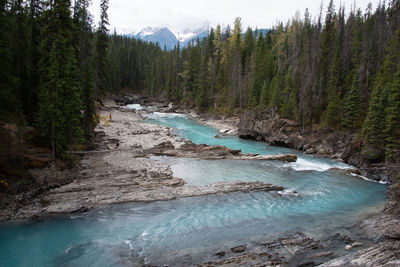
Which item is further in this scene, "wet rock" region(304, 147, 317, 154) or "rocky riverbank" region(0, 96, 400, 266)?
"wet rock" region(304, 147, 317, 154)

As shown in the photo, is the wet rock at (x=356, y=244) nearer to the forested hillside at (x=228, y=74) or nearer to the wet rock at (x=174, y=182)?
the forested hillside at (x=228, y=74)

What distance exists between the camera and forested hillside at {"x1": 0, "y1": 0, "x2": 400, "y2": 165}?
18156 mm

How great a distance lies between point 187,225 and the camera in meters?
13.5

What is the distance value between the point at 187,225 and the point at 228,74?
54341 mm

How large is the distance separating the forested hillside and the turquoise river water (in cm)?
626

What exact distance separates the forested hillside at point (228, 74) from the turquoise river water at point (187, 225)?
626 centimetres

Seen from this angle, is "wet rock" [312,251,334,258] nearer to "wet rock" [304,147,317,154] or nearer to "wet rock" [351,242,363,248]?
"wet rock" [351,242,363,248]

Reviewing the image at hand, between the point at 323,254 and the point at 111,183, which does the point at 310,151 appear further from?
the point at 111,183

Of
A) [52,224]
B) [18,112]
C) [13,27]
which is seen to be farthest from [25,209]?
[13,27]

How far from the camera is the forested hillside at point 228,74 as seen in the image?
18.2 m

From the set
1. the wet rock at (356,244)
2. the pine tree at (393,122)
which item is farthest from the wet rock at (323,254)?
the pine tree at (393,122)

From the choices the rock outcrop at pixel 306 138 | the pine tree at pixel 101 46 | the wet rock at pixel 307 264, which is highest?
the pine tree at pixel 101 46

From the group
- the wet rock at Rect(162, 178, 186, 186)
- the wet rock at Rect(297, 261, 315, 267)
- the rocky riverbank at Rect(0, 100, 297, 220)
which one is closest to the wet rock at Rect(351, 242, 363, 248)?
the wet rock at Rect(297, 261, 315, 267)

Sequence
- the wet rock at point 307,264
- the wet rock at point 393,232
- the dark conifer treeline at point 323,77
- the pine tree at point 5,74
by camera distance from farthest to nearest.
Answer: the dark conifer treeline at point 323,77, the pine tree at point 5,74, the wet rock at point 393,232, the wet rock at point 307,264
